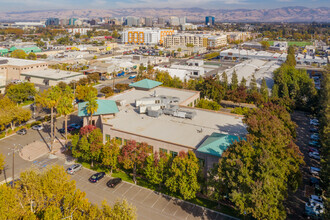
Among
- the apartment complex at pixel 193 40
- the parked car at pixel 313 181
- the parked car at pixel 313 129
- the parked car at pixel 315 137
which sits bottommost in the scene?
the parked car at pixel 313 181

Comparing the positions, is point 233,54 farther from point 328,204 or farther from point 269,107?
point 328,204

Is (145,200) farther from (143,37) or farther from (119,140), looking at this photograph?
(143,37)

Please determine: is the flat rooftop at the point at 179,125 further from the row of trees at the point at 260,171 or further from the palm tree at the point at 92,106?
the row of trees at the point at 260,171

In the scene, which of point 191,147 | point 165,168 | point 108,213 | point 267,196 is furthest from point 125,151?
point 267,196

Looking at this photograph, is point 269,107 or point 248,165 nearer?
point 248,165

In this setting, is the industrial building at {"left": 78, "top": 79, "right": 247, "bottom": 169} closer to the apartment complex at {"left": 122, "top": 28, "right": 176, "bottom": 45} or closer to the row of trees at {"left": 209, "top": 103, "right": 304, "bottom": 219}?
the row of trees at {"left": 209, "top": 103, "right": 304, "bottom": 219}

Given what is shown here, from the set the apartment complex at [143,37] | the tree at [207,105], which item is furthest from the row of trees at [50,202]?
the apartment complex at [143,37]
